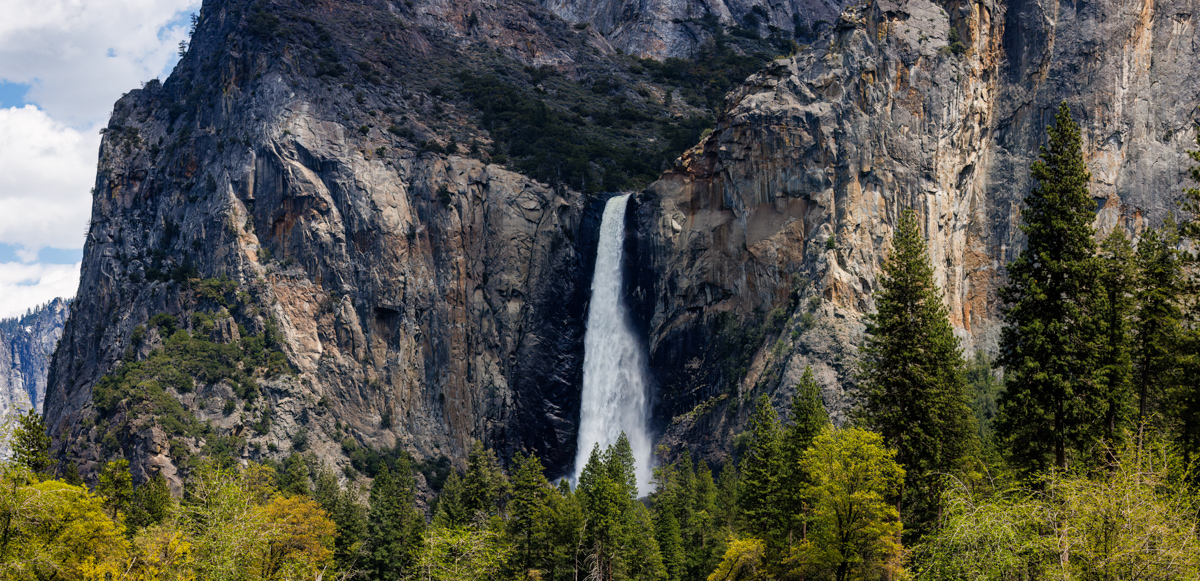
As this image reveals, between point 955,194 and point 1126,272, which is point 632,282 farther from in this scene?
point 1126,272

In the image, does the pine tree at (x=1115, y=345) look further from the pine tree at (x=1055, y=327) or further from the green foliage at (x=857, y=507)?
the green foliage at (x=857, y=507)

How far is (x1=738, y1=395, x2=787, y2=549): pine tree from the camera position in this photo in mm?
49938

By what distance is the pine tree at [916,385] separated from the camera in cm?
3794

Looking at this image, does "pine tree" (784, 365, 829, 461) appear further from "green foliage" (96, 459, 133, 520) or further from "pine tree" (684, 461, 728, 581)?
"green foliage" (96, 459, 133, 520)

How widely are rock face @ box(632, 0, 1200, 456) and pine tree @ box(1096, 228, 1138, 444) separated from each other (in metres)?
46.5

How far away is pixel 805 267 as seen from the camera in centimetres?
8656

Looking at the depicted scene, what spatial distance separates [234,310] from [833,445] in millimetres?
86169

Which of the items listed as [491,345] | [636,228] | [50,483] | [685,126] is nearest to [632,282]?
[636,228]

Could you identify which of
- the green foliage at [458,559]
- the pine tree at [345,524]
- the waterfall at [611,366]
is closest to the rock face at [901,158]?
the waterfall at [611,366]

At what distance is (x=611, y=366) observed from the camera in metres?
100

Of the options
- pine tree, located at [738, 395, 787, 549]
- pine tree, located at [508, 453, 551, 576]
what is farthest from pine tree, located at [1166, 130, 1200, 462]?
pine tree, located at [508, 453, 551, 576]

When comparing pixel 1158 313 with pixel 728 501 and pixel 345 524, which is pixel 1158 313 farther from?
pixel 345 524

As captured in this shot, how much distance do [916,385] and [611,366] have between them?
63491 millimetres

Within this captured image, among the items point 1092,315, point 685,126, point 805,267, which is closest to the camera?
point 1092,315
